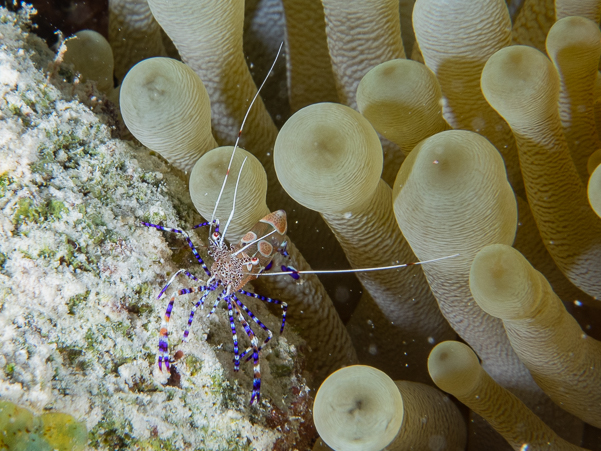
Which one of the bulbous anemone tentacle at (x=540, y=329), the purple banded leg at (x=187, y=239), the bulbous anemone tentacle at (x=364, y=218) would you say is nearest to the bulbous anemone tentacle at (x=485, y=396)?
the bulbous anemone tentacle at (x=540, y=329)

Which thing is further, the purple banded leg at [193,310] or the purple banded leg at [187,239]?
the purple banded leg at [187,239]

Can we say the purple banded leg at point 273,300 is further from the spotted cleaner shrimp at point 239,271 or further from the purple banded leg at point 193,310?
the purple banded leg at point 193,310

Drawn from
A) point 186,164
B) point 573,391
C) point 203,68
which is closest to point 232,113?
point 203,68

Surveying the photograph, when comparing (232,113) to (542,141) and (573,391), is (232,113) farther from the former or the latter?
(573,391)

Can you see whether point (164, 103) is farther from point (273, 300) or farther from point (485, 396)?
point (485, 396)

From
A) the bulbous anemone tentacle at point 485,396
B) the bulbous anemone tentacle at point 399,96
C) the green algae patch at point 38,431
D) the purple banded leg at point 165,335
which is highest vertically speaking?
the bulbous anemone tentacle at point 399,96

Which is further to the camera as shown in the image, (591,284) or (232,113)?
(232,113)

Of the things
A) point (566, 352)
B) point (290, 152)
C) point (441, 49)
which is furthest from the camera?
point (441, 49)

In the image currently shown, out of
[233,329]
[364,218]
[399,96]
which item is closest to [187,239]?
[233,329]
